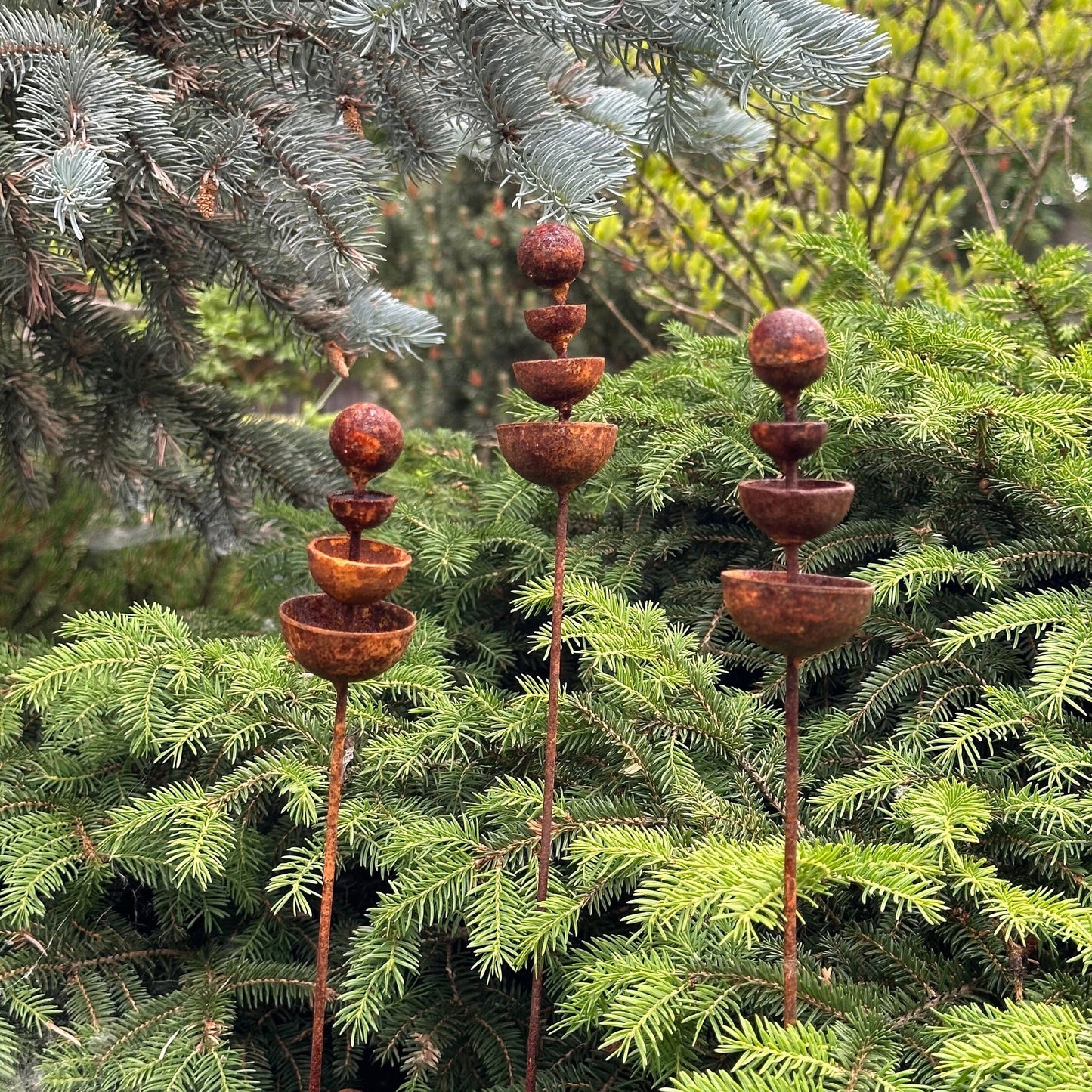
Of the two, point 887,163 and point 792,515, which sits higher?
point 792,515

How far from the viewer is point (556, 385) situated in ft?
3.00

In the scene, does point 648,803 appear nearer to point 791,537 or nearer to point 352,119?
point 791,537

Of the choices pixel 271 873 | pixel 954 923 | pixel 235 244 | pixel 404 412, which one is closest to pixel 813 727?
pixel 954 923

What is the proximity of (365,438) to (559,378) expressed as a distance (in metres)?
0.20

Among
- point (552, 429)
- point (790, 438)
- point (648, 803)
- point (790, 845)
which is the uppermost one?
point (790, 438)

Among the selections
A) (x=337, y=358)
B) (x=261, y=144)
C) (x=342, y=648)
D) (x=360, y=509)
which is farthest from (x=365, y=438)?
(x=337, y=358)

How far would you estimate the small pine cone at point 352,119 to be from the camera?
1231mm

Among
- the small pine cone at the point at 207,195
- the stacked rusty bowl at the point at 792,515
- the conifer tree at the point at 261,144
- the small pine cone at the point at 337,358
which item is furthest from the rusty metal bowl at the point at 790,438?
the small pine cone at the point at 337,358

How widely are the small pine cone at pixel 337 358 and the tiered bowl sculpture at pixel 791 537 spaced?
78 cm

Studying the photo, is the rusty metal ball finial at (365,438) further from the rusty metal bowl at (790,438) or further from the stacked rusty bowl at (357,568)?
the rusty metal bowl at (790,438)

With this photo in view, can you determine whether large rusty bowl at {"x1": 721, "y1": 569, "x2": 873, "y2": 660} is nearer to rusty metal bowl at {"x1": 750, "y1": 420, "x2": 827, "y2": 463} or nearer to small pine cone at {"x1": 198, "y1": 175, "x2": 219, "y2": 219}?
rusty metal bowl at {"x1": 750, "y1": 420, "x2": 827, "y2": 463}

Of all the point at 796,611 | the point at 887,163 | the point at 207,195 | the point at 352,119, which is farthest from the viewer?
the point at 887,163

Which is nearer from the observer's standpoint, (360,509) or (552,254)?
(360,509)

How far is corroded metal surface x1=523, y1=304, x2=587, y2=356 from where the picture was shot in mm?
922
